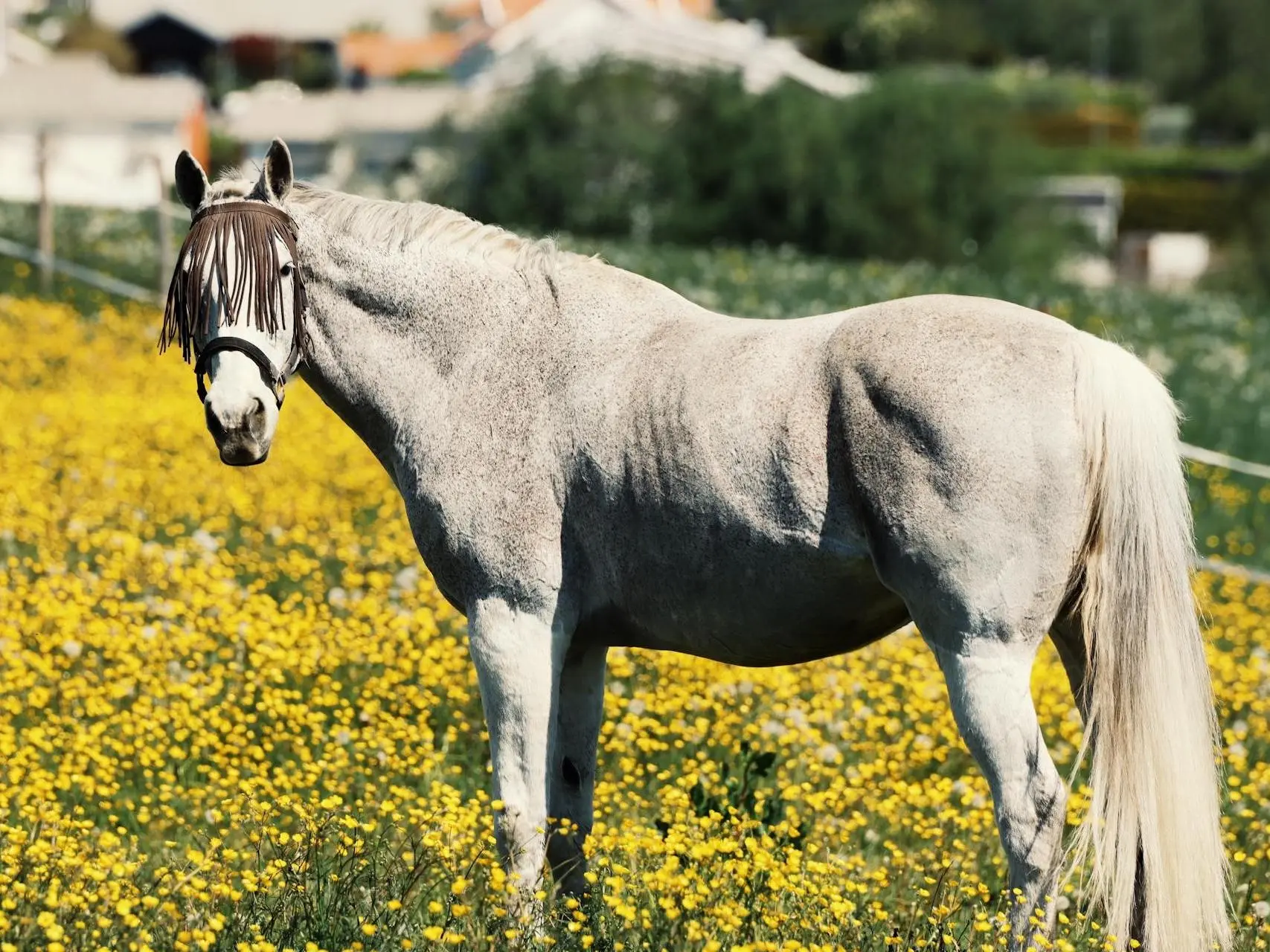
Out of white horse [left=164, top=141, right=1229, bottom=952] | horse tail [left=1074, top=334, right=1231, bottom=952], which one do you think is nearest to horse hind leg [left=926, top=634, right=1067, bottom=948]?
white horse [left=164, top=141, right=1229, bottom=952]

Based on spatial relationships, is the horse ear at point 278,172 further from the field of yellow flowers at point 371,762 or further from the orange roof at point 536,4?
the orange roof at point 536,4

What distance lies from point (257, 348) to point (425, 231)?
751 mm

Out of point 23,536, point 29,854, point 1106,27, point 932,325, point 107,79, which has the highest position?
point 932,325

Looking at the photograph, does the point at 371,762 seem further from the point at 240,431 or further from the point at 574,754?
the point at 240,431

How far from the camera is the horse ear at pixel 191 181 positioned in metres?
5.35

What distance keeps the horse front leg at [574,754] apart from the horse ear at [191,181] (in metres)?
1.84

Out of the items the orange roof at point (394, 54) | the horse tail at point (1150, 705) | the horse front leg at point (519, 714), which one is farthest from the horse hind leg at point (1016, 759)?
the orange roof at point (394, 54)

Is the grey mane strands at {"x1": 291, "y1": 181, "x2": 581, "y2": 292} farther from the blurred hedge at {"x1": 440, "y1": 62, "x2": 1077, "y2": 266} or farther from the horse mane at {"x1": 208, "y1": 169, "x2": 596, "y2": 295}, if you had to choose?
the blurred hedge at {"x1": 440, "y1": 62, "x2": 1077, "y2": 266}

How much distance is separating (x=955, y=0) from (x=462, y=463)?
122 m

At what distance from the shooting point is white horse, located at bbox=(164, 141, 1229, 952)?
484 centimetres

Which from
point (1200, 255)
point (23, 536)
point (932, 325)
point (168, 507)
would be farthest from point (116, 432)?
point (1200, 255)

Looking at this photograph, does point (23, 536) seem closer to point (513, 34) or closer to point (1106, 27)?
point (513, 34)

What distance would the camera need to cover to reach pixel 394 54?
334 ft

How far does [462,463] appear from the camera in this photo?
549cm
